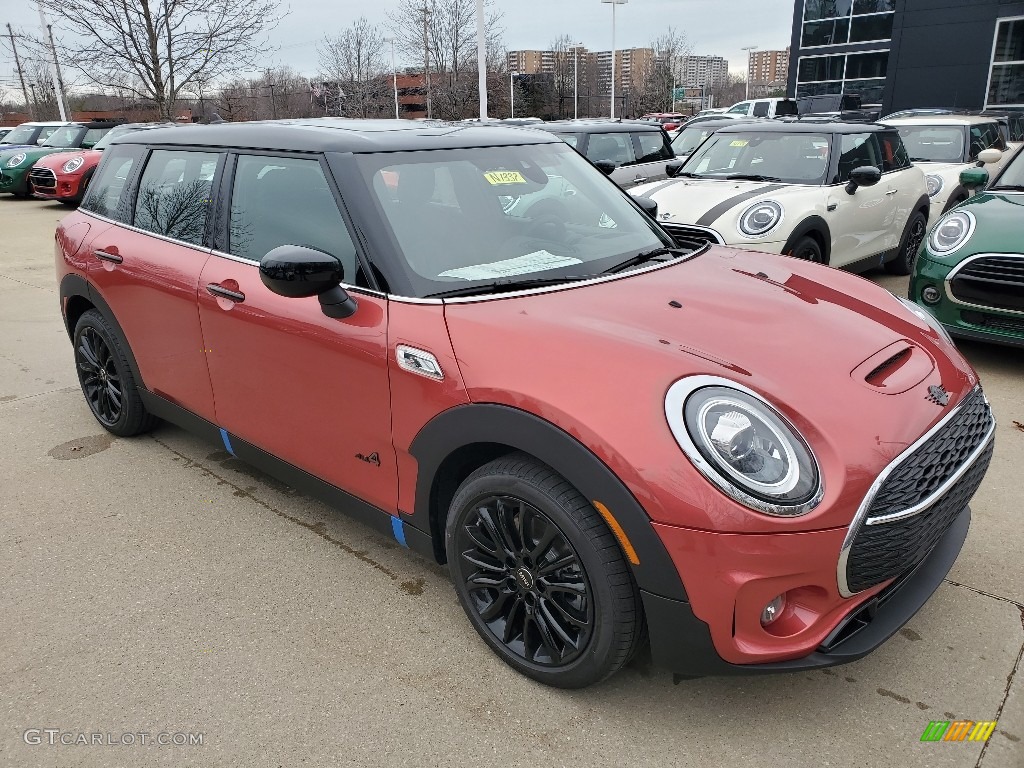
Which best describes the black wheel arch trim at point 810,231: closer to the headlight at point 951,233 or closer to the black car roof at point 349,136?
the headlight at point 951,233

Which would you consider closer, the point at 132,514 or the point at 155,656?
the point at 155,656

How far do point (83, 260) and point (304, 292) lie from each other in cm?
226

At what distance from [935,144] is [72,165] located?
14048 mm

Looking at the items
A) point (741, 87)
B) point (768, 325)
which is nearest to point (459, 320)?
point (768, 325)

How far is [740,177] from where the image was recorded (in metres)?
7.07

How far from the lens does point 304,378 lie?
2.84 m

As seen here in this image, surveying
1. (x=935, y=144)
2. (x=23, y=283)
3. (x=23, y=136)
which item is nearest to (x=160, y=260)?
(x=23, y=283)

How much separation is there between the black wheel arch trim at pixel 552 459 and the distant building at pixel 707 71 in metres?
69.7

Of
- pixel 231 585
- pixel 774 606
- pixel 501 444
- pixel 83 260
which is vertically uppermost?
pixel 83 260

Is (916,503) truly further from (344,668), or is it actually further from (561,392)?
(344,668)

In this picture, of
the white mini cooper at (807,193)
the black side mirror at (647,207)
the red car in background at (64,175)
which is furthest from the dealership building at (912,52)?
the black side mirror at (647,207)

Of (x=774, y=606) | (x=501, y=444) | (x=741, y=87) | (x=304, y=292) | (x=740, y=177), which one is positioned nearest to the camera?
(x=774, y=606)

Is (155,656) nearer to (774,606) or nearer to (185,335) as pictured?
(185,335)

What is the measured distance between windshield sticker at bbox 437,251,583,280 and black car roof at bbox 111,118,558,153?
0.60 m
